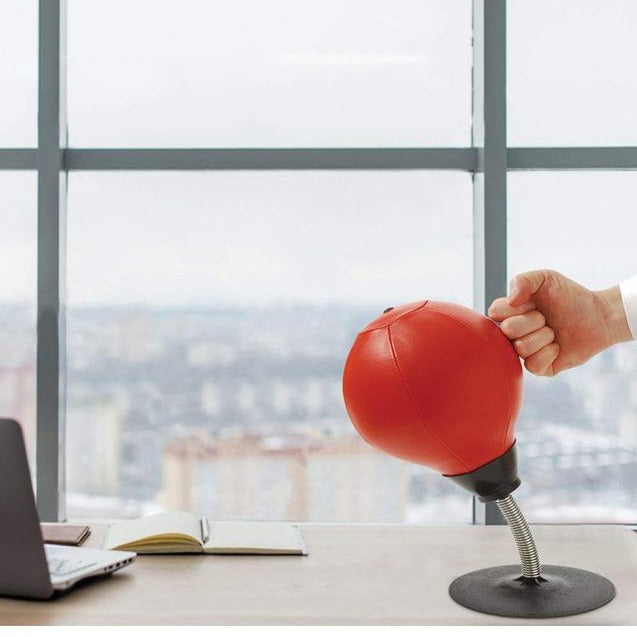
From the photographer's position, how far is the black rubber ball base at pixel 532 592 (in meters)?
1.35

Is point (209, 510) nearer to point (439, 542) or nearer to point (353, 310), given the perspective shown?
A: point (353, 310)

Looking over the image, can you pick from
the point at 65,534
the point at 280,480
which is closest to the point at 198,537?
the point at 65,534

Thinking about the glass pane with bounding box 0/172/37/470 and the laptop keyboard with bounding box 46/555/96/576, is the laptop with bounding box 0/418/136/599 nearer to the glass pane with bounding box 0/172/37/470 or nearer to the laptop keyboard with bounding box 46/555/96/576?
the laptop keyboard with bounding box 46/555/96/576

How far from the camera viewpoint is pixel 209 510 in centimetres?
287

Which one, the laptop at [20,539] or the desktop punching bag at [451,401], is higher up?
the desktop punching bag at [451,401]

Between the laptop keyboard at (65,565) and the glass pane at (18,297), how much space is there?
1.38 meters

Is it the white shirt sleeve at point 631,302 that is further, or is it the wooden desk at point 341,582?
the white shirt sleeve at point 631,302

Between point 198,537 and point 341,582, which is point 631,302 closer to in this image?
point 341,582

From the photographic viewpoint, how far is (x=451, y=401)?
1.26m

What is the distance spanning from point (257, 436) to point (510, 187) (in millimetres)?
1169

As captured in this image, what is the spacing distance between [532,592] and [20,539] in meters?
0.84
